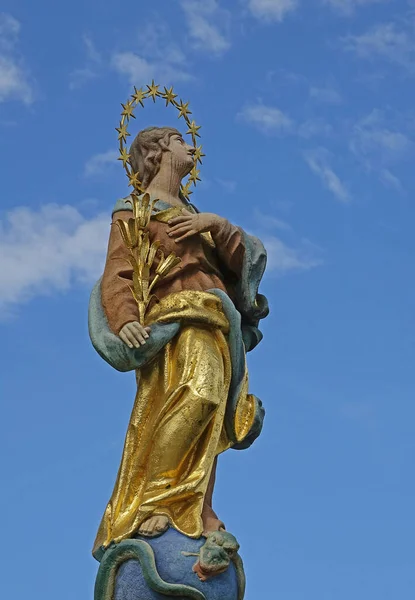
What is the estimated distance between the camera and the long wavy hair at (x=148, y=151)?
373 inches

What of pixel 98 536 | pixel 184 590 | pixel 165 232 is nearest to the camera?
pixel 184 590

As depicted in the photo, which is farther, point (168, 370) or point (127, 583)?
point (168, 370)

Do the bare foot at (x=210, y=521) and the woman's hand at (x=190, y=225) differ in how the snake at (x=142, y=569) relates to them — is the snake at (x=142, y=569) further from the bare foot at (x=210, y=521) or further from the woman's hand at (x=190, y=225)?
the woman's hand at (x=190, y=225)

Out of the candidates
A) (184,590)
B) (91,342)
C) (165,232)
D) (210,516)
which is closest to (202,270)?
(165,232)

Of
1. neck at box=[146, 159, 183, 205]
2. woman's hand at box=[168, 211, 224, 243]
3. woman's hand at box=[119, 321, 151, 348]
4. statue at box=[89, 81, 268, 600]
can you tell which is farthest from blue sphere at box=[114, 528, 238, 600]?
neck at box=[146, 159, 183, 205]

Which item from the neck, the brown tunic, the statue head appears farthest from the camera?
the statue head

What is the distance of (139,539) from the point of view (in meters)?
8.03

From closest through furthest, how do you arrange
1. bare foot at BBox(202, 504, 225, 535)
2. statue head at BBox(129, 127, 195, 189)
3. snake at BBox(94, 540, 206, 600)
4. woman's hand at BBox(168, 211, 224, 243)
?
snake at BBox(94, 540, 206, 600) < bare foot at BBox(202, 504, 225, 535) < woman's hand at BBox(168, 211, 224, 243) < statue head at BBox(129, 127, 195, 189)

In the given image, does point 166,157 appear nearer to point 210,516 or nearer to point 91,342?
point 91,342

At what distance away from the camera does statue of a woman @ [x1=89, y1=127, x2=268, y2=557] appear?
8.26 meters

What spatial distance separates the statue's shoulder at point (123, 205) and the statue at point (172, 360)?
0.04 feet

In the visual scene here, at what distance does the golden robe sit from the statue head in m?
0.50

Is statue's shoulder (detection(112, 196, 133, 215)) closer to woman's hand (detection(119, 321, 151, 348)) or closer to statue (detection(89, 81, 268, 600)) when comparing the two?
statue (detection(89, 81, 268, 600))

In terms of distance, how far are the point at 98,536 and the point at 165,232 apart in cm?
216
